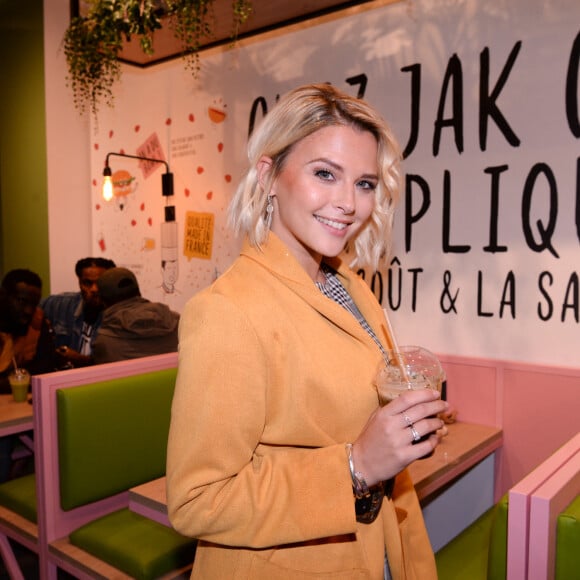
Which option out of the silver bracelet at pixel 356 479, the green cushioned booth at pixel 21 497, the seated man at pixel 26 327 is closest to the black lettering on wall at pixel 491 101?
the silver bracelet at pixel 356 479

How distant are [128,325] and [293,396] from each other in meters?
2.20

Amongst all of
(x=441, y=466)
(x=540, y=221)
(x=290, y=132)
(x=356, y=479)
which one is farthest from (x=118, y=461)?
(x=540, y=221)

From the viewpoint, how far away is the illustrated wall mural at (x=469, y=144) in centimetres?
258

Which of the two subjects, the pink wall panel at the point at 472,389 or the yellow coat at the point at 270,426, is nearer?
the yellow coat at the point at 270,426

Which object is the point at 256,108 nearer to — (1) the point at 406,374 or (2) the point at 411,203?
(2) the point at 411,203

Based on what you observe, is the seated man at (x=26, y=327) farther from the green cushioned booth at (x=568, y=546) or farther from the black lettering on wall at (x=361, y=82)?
the green cushioned booth at (x=568, y=546)

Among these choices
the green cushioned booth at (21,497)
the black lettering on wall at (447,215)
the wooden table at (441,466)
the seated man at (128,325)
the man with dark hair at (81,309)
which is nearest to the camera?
the wooden table at (441,466)

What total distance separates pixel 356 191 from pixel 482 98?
193 cm

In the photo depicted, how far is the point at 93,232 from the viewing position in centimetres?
496

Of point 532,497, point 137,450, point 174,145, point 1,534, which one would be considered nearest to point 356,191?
point 532,497

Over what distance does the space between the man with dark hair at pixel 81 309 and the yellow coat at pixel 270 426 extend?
A: 3272 millimetres

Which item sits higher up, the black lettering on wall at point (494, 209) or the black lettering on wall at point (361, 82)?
the black lettering on wall at point (361, 82)

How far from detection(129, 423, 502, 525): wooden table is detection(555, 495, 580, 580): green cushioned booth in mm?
893

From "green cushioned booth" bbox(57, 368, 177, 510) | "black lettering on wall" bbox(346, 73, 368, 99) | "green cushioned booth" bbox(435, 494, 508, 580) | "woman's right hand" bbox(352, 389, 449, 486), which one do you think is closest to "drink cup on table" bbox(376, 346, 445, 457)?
"woman's right hand" bbox(352, 389, 449, 486)
